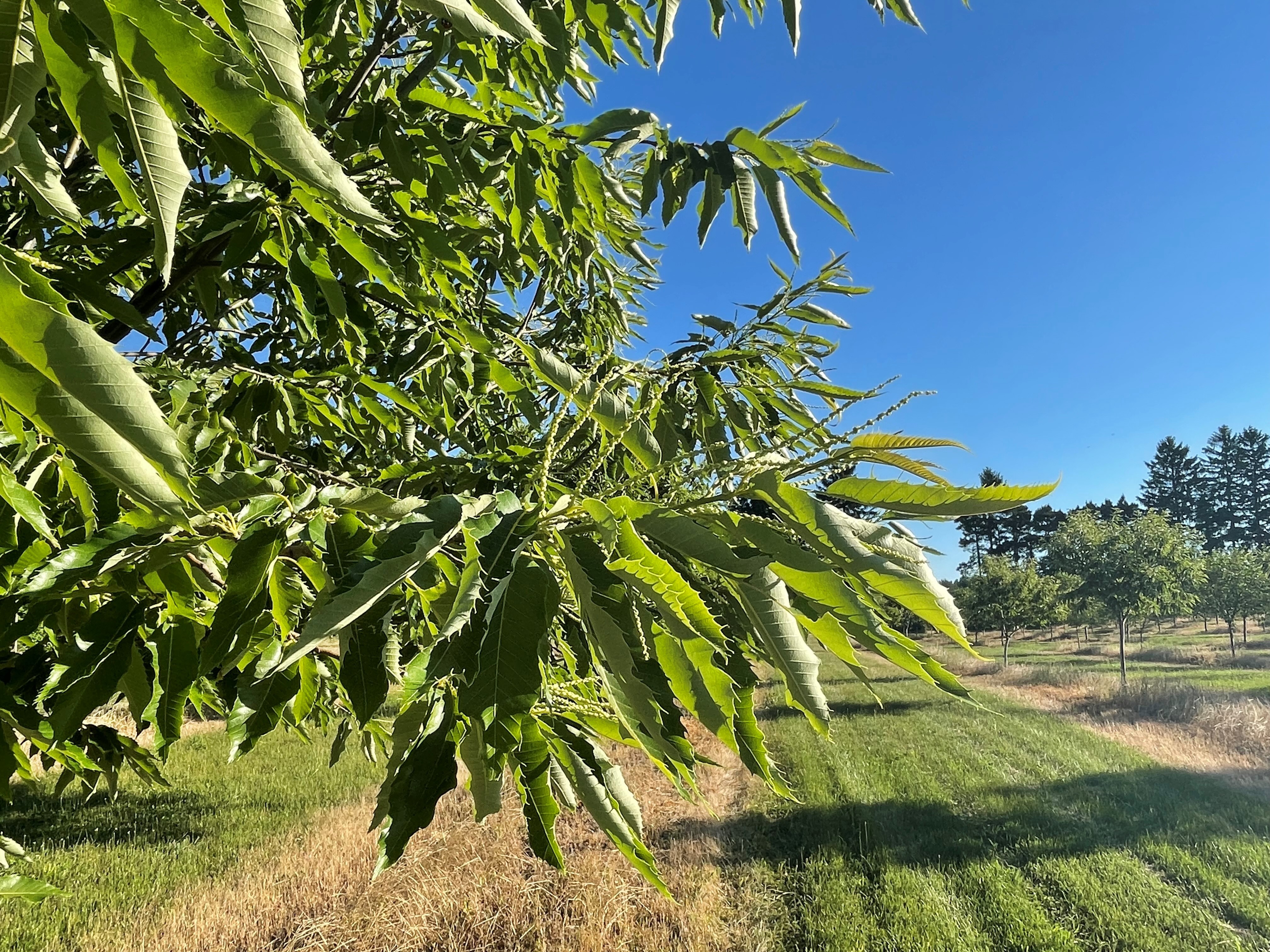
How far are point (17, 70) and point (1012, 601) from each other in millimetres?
35049

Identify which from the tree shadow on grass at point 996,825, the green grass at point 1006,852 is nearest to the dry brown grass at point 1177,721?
the green grass at point 1006,852

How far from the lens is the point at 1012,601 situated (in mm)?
30562

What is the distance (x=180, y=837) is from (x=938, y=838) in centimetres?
909

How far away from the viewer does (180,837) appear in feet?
26.0

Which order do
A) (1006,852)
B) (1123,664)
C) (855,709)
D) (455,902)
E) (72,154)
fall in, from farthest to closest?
(1123,664) → (855,709) → (1006,852) → (455,902) → (72,154)

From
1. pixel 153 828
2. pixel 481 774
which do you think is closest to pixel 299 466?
pixel 481 774

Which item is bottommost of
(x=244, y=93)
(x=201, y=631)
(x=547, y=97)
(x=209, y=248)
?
(x=201, y=631)

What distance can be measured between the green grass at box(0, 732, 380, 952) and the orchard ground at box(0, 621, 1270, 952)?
0.04 metres

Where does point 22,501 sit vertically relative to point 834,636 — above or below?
above

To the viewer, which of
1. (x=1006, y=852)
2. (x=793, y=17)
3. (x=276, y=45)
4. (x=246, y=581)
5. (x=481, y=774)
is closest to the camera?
(x=276, y=45)

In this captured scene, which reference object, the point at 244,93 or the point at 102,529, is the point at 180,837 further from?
the point at 244,93

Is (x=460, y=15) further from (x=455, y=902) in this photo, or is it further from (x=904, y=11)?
(x=455, y=902)

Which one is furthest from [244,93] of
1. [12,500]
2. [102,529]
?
[12,500]

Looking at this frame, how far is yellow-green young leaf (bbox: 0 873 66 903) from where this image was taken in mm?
1443
